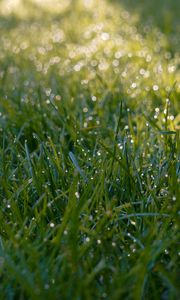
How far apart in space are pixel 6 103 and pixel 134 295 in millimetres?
1483

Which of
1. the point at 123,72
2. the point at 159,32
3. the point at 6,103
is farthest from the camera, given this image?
the point at 159,32

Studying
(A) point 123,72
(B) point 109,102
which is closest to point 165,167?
(B) point 109,102

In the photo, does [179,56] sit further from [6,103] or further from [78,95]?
[6,103]

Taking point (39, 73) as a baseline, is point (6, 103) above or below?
below

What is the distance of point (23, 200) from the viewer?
173 cm

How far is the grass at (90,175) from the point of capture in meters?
1.32

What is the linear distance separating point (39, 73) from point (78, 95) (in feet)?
2.08

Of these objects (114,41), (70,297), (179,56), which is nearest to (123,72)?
(179,56)

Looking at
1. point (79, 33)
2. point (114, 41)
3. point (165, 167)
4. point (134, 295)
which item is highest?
point (79, 33)

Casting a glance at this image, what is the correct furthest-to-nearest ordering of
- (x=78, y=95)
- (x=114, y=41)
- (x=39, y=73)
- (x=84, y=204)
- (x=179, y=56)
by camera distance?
(x=114, y=41) → (x=179, y=56) → (x=39, y=73) → (x=78, y=95) → (x=84, y=204)

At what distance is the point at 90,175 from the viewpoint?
1.77 metres

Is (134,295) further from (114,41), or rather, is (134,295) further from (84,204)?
(114,41)

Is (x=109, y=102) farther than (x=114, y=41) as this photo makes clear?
No

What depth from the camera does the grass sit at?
132cm
